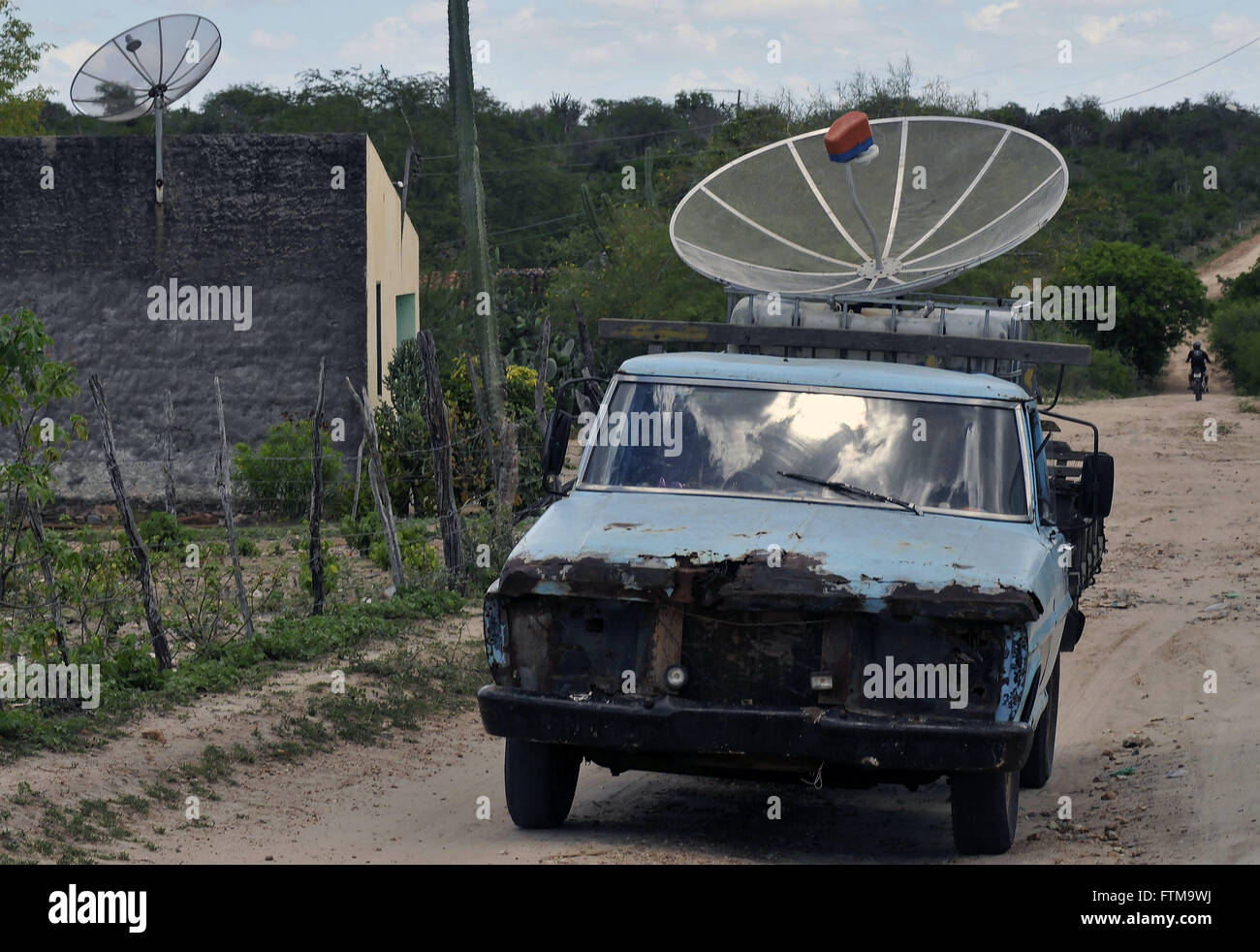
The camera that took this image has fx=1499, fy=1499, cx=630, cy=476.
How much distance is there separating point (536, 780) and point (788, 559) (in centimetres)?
167

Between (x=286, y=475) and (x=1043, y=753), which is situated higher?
(x=286, y=475)

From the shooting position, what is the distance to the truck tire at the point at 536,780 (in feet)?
22.1

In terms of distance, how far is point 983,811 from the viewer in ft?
20.9

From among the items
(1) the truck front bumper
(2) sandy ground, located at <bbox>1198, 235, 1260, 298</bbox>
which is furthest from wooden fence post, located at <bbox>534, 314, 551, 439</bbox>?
(2) sandy ground, located at <bbox>1198, 235, 1260, 298</bbox>

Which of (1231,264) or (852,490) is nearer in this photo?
(852,490)

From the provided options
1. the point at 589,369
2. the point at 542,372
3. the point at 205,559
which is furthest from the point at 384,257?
the point at 205,559

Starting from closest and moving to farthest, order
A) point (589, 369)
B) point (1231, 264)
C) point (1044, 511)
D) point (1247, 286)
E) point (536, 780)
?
1. point (536, 780)
2. point (1044, 511)
3. point (589, 369)
4. point (1247, 286)
5. point (1231, 264)

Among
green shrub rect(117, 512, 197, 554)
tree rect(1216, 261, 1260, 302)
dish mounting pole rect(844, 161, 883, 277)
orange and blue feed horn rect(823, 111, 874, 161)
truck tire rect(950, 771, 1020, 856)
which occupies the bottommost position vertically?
truck tire rect(950, 771, 1020, 856)

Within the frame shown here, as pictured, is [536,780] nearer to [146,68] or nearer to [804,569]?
[804,569]

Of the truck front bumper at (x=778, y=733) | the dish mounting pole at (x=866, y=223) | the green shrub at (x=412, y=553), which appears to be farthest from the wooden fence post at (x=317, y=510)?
the truck front bumper at (x=778, y=733)

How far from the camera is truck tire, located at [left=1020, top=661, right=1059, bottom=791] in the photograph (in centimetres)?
804

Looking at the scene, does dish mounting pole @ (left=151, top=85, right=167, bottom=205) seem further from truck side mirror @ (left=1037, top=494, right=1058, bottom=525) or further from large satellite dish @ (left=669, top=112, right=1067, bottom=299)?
truck side mirror @ (left=1037, top=494, right=1058, bottom=525)

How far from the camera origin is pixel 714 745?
6051mm

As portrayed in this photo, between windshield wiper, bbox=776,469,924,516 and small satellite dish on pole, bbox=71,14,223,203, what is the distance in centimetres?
1314
